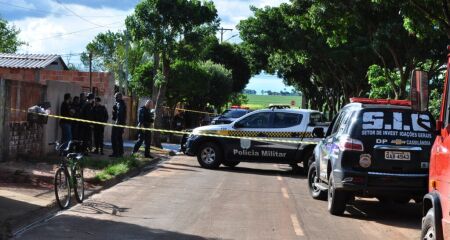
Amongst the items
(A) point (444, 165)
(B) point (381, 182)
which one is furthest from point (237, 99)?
(A) point (444, 165)

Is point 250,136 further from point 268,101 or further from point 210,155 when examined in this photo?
point 268,101

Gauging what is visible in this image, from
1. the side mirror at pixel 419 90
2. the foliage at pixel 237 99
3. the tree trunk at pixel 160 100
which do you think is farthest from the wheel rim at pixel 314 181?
the foliage at pixel 237 99

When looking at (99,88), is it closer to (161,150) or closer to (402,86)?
(161,150)

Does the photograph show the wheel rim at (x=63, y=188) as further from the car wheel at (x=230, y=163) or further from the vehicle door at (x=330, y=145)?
the car wheel at (x=230, y=163)

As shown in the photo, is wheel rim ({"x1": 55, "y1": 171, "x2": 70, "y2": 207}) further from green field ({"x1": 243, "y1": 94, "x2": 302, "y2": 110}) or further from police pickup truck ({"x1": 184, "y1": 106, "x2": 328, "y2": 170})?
green field ({"x1": 243, "y1": 94, "x2": 302, "y2": 110})

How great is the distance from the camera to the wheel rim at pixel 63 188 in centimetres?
1044

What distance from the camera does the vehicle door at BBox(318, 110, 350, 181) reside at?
36.2 feet

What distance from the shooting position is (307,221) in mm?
10148

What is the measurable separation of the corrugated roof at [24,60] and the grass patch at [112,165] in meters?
11.6

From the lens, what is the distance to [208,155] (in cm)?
1864

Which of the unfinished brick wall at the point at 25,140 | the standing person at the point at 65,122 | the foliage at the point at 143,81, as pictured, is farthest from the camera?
the foliage at the point at 143,81

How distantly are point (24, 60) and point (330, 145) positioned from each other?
20.5 meters

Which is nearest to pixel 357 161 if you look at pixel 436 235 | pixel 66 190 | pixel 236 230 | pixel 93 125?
pixel 236 230

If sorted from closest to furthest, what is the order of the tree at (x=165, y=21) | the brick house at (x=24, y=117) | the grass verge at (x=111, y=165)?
the grass verge at (x=111, y=165)
the brick house at (x=24, y=117)
the tree at (x=165, y=21)
